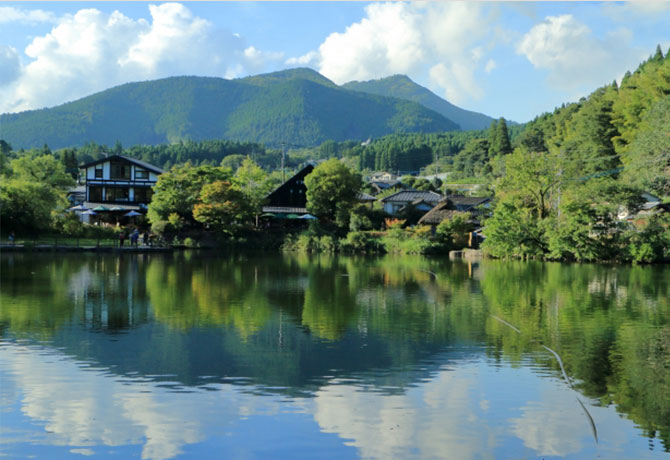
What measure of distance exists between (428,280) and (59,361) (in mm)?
17689

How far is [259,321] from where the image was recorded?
1516cm

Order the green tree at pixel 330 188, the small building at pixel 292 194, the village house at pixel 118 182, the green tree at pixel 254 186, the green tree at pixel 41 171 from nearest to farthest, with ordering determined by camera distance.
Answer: the green tree at pixel 254 186
the green tree at pixel 330 188
the green tree at pixel 41 171
the village house at pixel 118 182
the small building at pixel 292 194

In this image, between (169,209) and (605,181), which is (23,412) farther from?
(169,209)

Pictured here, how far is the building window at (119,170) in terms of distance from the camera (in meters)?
59.3

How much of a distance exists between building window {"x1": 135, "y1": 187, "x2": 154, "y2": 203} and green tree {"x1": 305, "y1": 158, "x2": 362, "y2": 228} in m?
15.5

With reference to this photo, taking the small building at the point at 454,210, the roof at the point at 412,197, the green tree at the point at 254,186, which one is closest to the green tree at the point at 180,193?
the green tree at the point at 254,186

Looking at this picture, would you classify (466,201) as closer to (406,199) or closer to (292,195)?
(406,199)

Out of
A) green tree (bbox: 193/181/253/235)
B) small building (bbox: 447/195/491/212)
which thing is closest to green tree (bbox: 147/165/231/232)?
green tree (bbox: 193/181/253/235)

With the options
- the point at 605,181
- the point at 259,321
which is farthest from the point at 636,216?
the point at 259,321

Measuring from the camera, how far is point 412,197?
64438mm

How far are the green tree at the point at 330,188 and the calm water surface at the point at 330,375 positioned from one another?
113ft

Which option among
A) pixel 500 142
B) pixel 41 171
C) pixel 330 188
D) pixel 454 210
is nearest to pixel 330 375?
pixel 330 188

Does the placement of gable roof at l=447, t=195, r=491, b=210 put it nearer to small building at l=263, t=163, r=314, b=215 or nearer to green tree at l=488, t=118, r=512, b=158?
small building at l=263, t=163, r=314, b=215

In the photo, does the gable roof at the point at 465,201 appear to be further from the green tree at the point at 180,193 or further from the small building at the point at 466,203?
the green tree at the point at 180,193
